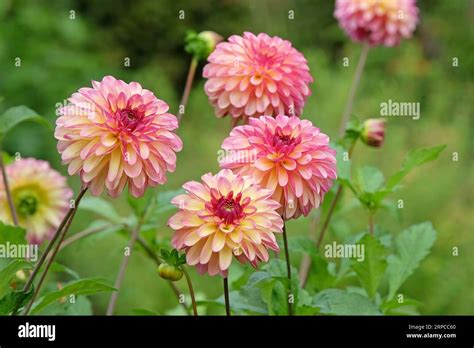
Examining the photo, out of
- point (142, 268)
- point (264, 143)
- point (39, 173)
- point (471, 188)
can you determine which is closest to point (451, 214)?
point (471, 188)

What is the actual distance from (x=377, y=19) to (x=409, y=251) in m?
0.45

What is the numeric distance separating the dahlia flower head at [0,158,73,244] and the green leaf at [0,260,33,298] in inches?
9.9

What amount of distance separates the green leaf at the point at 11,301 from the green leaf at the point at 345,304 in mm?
288

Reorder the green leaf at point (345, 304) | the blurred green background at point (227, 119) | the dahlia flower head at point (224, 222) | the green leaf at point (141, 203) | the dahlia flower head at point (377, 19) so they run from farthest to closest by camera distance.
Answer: the blurred green background at point (227, 119) → the dahlia flower head at point (377, 19) → the green leaf at point (141, 203) → the green leaf at point (345, 304) → the dahlia flower head at point (224, 222)

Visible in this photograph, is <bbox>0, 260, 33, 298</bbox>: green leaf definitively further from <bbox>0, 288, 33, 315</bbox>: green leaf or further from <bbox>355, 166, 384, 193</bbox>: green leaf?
<bbox>355, 166, 384, 193</bbox>: green leaf

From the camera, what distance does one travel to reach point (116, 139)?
2.40ft

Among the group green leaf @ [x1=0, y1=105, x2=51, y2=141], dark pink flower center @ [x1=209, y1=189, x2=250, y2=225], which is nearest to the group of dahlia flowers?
dark pink flower center @ [x1=209, y1=189, x2=250, y2=225]

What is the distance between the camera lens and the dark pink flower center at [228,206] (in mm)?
720

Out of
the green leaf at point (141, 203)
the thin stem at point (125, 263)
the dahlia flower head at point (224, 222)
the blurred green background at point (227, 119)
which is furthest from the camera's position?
the blurred green background at point (227, 119)

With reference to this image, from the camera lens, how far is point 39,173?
3.51ft

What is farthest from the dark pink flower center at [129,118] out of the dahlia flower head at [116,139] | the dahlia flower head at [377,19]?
the dahlia flower head at [377,19]

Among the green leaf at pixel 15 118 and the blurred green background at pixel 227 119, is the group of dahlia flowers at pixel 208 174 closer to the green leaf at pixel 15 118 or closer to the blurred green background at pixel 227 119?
the green leaf at pixel 15 118

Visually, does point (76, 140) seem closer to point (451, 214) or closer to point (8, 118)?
point (8, 118)
